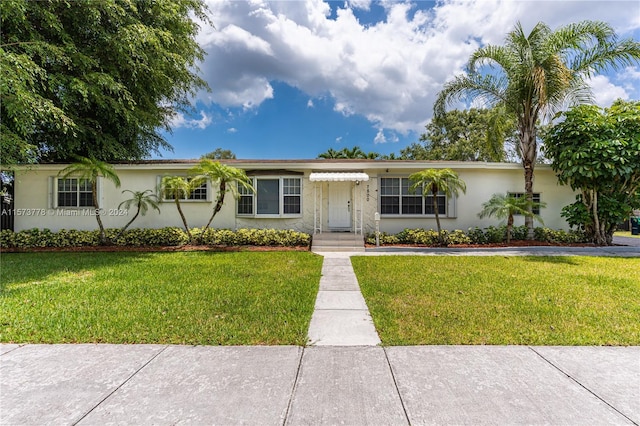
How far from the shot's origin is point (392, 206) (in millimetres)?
13266

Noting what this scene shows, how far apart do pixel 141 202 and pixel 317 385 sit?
12.0 metres

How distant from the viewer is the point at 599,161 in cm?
1045

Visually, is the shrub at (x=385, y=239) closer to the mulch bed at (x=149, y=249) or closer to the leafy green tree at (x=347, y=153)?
the mulch bed at (x=149, y=249)

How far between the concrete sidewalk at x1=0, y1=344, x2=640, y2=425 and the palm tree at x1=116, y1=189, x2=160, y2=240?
9.25 m

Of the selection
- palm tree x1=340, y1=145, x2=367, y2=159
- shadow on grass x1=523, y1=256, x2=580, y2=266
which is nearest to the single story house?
shadow on grass x1=523, y1=256, x2=580, y2=266

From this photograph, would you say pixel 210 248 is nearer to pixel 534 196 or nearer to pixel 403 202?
pixel 403 202

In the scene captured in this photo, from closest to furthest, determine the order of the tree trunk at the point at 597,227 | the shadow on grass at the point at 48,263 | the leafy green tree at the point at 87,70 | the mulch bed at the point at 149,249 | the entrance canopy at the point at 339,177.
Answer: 1. the shadow on grass at the point at 48,263
2. the leafy green tree at the point at 87,70
3. the mulch bed at the point at 149,249
4. the tree trunk at the point at 597,227
5. the entrance canopy at the point at 339,177

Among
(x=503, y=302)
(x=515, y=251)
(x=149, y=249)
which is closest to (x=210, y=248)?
(x=149, y=249)

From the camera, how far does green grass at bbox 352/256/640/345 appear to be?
12.9ft

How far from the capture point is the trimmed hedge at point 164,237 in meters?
11.7

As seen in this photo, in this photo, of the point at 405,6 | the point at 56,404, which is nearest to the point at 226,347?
the point at 56,404

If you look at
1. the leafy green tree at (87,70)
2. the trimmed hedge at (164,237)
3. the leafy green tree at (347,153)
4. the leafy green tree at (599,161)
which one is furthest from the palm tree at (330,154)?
the leafy green tree at (599,161)

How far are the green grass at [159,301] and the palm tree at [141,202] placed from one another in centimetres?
324

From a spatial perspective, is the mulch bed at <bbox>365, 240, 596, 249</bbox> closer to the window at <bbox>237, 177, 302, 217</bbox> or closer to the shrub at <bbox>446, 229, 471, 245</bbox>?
the shrub at <bbox>446, 229, 471, 245</bbox>
